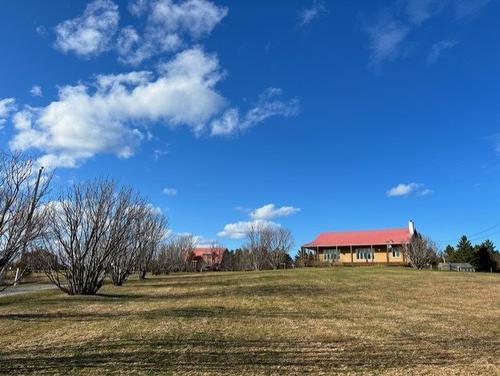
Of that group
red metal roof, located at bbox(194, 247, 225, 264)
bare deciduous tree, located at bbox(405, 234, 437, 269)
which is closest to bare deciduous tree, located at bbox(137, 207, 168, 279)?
bare deciduous tree, located at bbox(405, 234, 437, 269)

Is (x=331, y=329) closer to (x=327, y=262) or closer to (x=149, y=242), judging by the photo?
(x=149, y=242)

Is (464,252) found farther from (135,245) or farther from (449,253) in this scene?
(135,245)

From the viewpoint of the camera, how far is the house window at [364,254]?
208 feet

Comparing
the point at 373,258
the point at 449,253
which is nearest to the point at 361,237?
the point at 373,258

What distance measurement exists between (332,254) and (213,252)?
34.0 metres

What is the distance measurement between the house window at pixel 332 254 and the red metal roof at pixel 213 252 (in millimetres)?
31184

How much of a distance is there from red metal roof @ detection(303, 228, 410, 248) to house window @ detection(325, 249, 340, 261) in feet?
4.71

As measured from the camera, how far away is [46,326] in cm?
1120

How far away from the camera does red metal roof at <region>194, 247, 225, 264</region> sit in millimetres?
93719

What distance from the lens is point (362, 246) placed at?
2517 inches

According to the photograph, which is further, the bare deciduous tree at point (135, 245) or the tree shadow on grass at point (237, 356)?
the bare deciduous tree at point (135, 245)

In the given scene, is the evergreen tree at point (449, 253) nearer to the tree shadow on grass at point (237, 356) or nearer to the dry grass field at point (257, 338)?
the dry grass field at point (257, 338)

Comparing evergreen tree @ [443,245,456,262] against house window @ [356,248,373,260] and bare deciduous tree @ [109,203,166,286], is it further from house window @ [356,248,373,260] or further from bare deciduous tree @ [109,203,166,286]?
bare deciduous tree @ [109,203,166,286]

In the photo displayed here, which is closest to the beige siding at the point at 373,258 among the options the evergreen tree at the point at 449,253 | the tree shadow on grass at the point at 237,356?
the evergreen tree at the point at 449,253
